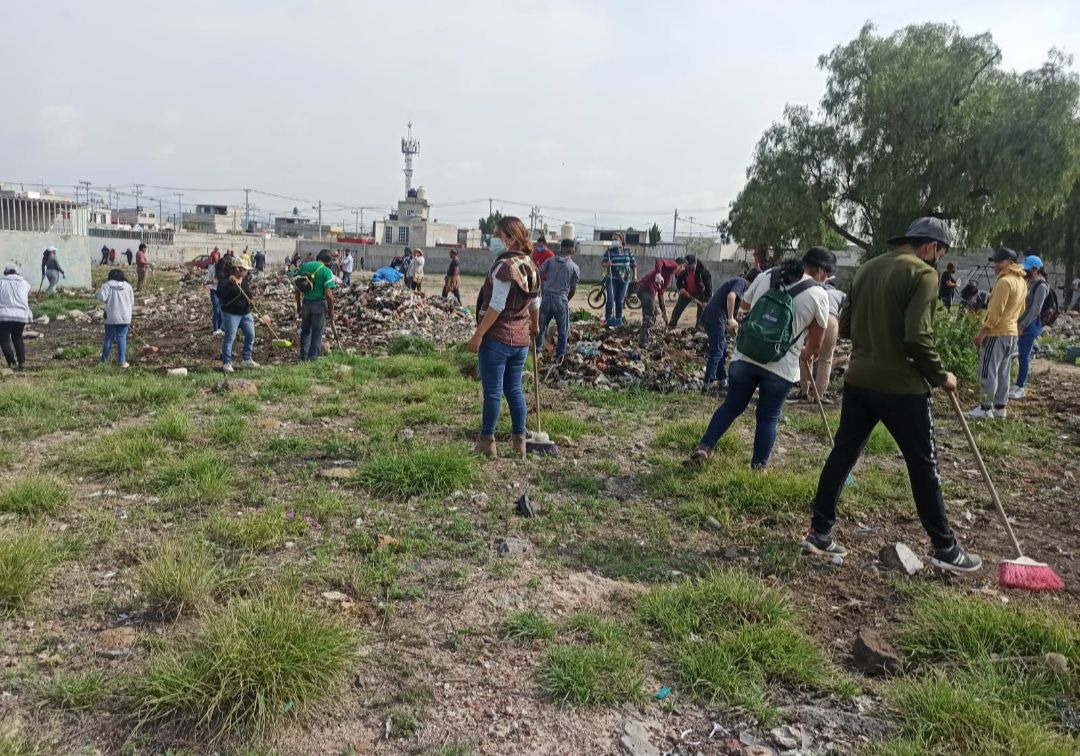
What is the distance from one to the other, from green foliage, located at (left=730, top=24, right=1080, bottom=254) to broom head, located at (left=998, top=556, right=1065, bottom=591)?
19185 mm

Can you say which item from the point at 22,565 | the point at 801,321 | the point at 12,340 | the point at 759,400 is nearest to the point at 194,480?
the point at 22,565

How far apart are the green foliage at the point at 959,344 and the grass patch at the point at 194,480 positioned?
786 centimetres

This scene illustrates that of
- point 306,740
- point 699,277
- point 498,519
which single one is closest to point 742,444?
point 498,519

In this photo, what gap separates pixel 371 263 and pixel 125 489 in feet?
162

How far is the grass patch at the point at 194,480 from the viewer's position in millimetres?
4289

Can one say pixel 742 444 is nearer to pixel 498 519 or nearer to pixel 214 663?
pixel 498 519

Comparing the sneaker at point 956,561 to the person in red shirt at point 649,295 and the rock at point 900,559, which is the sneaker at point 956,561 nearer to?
the rock at point 900,559

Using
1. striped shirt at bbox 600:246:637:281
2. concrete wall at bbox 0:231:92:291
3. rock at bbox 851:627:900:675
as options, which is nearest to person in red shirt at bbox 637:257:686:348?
striped shirt at bbox 600:246:637:281

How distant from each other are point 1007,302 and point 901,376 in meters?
4.42

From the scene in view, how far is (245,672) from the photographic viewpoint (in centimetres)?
238

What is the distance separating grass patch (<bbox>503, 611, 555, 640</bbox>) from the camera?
2.94 metres

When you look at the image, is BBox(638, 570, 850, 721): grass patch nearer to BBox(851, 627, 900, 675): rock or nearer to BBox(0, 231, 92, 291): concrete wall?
BBox(851, 627, 900, 675): rock

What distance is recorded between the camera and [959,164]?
66.4 feet

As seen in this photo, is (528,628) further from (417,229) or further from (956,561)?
(417,229)
